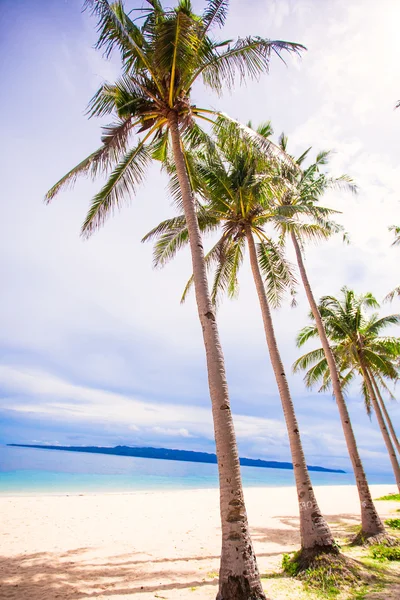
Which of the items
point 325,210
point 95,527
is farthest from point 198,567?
point 325,210

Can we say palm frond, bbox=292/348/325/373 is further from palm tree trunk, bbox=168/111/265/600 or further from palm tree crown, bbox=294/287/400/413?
palm tree trunk, bbox=168/111/265/600

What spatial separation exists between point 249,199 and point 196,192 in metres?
1.51

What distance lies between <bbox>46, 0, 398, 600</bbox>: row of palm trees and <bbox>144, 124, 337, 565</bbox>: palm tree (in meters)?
0.03

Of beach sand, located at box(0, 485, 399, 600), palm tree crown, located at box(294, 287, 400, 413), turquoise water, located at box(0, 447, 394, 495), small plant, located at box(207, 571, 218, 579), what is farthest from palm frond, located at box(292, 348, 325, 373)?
turquoise water, located at box(0, 447, 394, 495)

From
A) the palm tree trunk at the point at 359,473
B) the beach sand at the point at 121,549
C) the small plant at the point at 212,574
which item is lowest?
the beach sand at the point at 121,549

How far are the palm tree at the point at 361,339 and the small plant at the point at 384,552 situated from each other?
8792 mm

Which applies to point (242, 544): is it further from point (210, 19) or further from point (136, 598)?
point (210, 19)

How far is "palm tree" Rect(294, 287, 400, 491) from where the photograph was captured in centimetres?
1531

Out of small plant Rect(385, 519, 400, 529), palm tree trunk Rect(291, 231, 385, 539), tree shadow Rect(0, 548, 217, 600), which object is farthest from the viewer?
small plant Rect(385, 519, 400, 529)

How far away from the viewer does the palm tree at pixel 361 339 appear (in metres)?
15.3

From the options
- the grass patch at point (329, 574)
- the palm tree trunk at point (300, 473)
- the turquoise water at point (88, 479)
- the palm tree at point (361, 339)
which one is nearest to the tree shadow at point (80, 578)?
the grass patch at point (329, 574)

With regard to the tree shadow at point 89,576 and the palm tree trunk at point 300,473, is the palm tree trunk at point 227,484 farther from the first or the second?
the palm tree trunk at point 300,473

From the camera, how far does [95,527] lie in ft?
35.4

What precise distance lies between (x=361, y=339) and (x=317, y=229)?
8.47 meters
